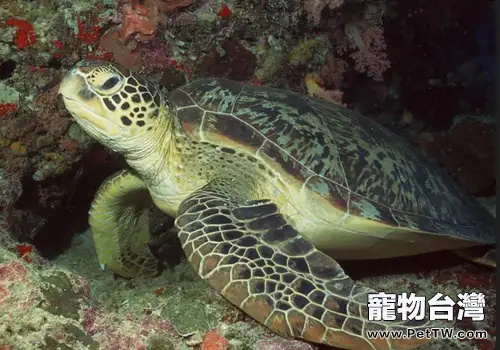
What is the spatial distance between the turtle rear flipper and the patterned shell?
0.35 feet

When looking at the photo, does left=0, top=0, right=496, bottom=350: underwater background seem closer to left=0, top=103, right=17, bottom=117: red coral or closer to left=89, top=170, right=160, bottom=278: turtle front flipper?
left=0, top=103, right=17, bottom=117: red coral

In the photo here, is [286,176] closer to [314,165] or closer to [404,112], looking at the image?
[314,165]

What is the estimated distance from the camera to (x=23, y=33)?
8.55 feet

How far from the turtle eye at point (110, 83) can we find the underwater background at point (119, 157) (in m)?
0.69


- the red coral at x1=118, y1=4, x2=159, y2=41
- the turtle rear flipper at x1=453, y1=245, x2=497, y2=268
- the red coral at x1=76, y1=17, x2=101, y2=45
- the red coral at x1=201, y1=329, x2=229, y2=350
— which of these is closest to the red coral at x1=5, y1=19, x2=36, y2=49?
the red coral at x1=76, y1=17, x2=101, y2=45

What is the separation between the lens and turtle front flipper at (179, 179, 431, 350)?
158 cm

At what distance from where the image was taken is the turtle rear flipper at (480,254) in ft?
9.46

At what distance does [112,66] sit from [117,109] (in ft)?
0.88

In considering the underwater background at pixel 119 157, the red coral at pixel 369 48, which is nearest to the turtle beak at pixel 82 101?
the underwater background at pixel 119 157

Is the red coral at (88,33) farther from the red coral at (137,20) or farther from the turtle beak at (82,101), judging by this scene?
the turtle beak at (82,101)

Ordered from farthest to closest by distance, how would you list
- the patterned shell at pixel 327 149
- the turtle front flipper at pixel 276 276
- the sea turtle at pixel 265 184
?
the patterned shell at pixel 327 149 < the sea turtle at pixel 265 184 < the turtle front flipper at pixel 276 276

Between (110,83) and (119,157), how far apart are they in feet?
4.48

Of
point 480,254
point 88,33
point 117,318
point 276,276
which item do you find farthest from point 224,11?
point 480,254

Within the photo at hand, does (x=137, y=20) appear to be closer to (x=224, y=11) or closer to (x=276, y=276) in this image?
(x=224, y=11)
